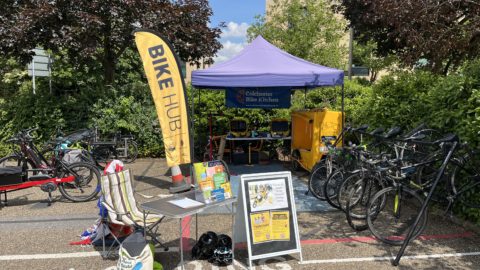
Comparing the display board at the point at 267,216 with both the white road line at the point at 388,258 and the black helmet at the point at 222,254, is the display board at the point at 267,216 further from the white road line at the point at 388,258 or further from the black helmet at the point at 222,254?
the white road line at the point at 388,258

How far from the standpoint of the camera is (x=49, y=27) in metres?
8.59

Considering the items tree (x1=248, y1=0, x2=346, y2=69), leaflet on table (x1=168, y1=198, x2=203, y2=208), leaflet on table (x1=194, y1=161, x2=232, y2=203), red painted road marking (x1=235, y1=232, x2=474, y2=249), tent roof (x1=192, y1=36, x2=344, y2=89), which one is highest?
tree (x1=248, y1=0, x2=346, y2=69)

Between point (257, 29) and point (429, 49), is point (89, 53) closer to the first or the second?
point (429, 49)

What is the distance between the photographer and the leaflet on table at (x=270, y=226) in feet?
12.6

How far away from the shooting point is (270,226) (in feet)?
12.8

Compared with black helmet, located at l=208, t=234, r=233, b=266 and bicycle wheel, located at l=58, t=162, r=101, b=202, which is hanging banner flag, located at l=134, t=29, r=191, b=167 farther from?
black helmet, located at l=208, t=234, r=233, b=266

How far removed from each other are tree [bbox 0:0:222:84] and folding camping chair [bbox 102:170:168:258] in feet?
17.1

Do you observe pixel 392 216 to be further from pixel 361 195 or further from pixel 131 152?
pixel 131 152

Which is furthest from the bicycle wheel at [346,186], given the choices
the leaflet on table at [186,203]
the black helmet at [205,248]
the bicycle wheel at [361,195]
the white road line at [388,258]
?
the leaflet on table at [186,203]

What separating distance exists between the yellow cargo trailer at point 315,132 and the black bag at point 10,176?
5.11 metres

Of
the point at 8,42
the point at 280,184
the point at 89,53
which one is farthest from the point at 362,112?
the point at 8,42

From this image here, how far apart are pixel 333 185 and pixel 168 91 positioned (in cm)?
301

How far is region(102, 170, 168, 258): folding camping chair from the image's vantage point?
3992 mm

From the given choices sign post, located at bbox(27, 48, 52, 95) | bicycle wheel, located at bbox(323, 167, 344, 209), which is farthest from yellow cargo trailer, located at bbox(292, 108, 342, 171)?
sign post, located at bbox(27, 48, 52, 95)
